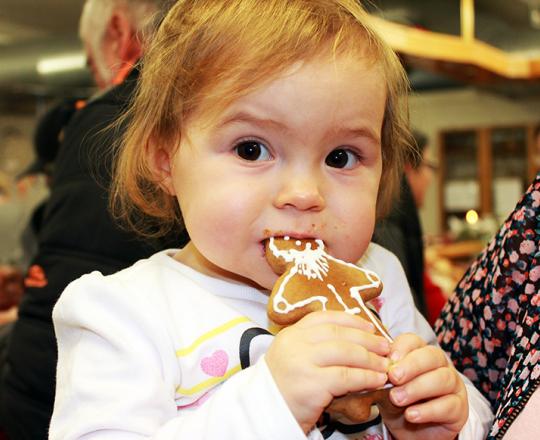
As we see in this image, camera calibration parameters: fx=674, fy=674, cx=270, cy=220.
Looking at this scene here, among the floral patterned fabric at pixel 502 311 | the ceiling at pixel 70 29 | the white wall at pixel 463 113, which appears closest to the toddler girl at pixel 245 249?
the floral patterned fabric at pixel 502 311

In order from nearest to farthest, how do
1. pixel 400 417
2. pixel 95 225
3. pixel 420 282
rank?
1. pixel 400 417
2. pixel 95 225
3. pixel 420 282

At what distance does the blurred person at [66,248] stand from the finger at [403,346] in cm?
59

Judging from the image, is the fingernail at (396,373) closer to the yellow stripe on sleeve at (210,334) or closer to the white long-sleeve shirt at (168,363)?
the white long-sleeve shirt at (168,363)

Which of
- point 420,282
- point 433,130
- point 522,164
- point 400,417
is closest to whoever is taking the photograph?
point 400,417

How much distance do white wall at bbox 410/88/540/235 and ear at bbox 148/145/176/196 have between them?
10.5 meters

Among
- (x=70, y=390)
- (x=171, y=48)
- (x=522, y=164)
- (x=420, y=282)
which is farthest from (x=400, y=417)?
(x=522, y=164)

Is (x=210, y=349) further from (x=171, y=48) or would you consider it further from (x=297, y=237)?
(x=171, y=48)

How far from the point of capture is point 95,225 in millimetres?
1335

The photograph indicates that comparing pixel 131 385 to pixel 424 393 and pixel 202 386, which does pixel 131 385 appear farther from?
pixel 424 393

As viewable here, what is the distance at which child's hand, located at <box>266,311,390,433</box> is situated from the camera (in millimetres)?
710

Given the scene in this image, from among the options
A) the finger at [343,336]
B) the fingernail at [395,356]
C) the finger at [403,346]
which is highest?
the finger at [343,336]

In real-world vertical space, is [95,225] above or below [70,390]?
above

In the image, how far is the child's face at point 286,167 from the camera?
85 centimetres

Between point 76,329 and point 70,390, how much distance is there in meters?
0.09
